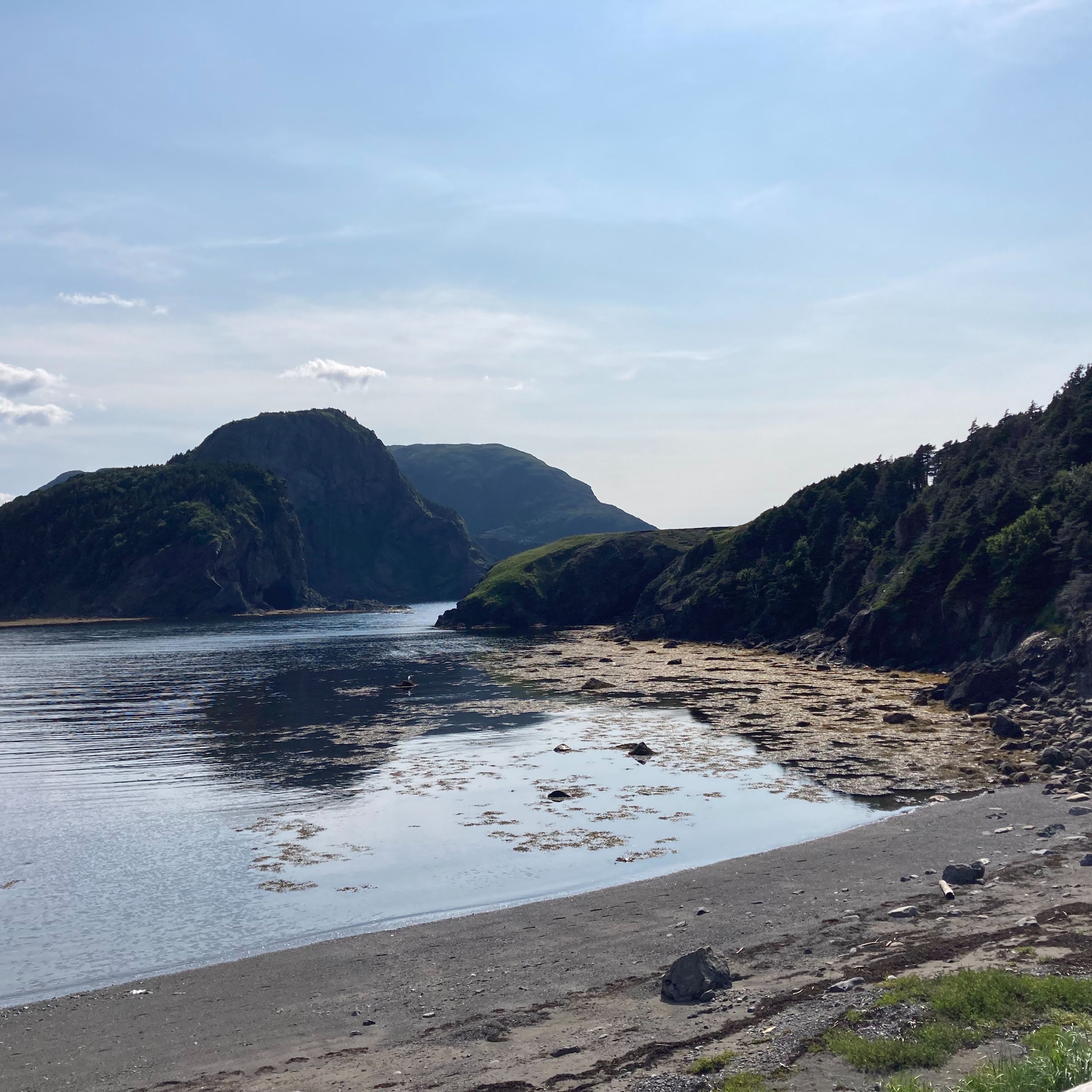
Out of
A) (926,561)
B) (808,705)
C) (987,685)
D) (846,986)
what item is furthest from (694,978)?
(926,561)

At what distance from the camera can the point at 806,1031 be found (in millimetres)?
15805

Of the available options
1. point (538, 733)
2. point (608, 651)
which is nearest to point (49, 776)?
point (538, 733)

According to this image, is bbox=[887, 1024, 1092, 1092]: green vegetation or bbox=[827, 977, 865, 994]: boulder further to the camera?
bbox=[827, 977, 865, 994]: boulder

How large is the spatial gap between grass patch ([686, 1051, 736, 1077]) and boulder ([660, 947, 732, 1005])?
11.0 ft

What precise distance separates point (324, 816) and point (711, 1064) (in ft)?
94.0

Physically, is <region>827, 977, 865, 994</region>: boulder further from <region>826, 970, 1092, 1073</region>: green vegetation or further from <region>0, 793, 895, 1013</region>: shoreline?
<region>0, 793, 895, 1013</region>: shoreline

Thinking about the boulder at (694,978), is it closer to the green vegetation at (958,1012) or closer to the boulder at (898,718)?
the green vegetation at (958,1012)

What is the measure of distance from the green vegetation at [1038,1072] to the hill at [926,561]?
49578mm

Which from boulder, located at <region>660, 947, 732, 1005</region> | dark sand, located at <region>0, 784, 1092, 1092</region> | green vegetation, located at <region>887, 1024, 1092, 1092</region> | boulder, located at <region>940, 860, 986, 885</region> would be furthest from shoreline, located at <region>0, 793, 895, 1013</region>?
green vegetation, located at <region>887, 1024, 1092, 1092</region>

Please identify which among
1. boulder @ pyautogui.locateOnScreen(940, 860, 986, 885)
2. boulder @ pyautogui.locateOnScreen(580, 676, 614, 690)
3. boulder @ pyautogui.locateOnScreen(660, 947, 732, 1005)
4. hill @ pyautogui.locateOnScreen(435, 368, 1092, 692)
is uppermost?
hill @ pyautogui.locateOnScreen(435, 368, 1092, 692)

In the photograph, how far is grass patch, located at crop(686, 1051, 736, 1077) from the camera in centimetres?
1487

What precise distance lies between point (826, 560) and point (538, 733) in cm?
9915

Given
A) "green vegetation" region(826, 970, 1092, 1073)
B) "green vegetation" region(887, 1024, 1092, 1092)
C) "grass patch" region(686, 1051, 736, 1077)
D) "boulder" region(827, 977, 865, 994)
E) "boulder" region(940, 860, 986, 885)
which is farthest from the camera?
"boulder" region(940, 860, 986, 885)

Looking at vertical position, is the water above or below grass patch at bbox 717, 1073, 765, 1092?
below
